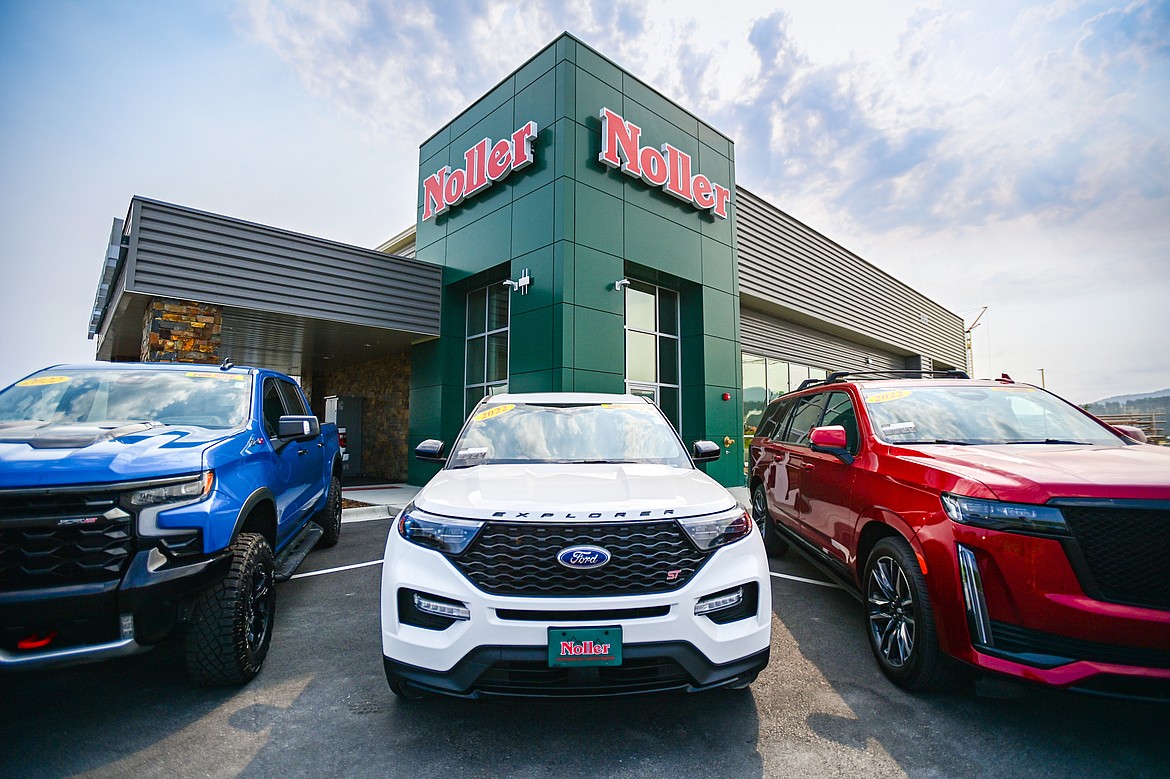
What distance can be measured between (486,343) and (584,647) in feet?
34.3

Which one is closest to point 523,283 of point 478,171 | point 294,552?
point 478,171

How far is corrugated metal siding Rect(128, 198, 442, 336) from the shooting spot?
27.4 ft

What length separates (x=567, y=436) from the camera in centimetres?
370

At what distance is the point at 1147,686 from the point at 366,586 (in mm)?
5135

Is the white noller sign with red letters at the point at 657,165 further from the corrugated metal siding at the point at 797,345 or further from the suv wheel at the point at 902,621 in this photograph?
the suv wheel at the point at 902,621

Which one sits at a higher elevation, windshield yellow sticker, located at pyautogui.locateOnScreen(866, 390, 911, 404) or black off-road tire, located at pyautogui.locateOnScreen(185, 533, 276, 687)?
windshield yellow sticker, located at pyautogui.locateOnScreen(866, 390, 911, 404)

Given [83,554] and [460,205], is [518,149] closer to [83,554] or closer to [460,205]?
[460,205]

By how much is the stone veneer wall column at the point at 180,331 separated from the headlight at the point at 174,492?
7.04 meters

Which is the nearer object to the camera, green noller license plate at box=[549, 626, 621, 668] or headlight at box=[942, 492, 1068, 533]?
green noller license plate at box=[549, 626, 621, 668]

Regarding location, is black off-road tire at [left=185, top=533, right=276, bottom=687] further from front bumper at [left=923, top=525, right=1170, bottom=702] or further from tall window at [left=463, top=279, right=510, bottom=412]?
tall window at [left=463, top=279, right=510, bottom=412]

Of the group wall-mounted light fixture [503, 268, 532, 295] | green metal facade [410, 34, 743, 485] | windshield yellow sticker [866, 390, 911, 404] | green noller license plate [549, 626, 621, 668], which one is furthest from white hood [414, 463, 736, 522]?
wall-mounted light fixture [503, 268, 532, 295]

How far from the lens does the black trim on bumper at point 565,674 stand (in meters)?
2.14

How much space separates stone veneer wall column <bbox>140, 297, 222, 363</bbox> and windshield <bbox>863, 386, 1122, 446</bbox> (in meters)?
9.74

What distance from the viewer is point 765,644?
243 centimetres
